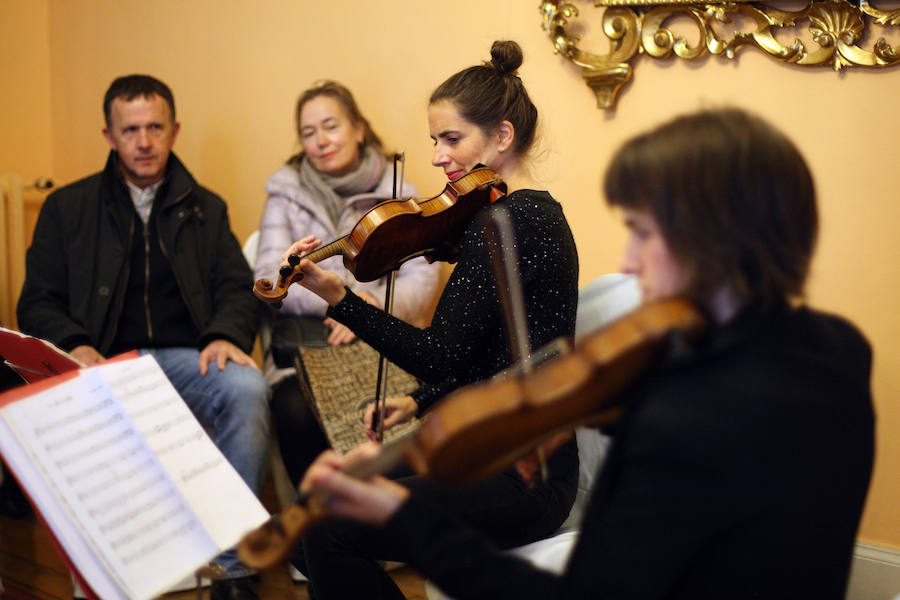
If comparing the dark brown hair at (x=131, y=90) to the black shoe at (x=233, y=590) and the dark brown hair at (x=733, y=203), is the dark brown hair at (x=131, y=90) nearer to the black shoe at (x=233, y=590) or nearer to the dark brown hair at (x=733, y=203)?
the black shoe at (x=233, y=590)

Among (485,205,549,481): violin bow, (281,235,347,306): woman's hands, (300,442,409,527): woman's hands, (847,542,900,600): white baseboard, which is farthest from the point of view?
(847,542,900,600): white baseboard

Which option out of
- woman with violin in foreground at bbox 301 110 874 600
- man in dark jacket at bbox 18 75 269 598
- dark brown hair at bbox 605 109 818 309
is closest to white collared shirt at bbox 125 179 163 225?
man in dark jacket at bbox 18 75 269 598

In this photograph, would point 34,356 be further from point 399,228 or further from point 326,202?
point 326,202

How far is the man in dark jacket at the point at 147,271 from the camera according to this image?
7.67ft

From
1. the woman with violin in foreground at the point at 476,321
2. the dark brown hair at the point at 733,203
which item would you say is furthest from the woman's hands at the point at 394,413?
the dark brown hair at the point at 733,203

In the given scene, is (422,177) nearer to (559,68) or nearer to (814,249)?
(559,68)

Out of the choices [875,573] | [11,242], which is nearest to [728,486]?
[875,573]

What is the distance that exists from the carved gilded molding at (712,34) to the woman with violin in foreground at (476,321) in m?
0.53

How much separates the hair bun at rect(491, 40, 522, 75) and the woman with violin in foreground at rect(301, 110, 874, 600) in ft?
2.73

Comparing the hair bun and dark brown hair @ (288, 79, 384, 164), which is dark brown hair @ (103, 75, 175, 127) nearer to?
dark brown hair @ (288, 79, 384, 164)

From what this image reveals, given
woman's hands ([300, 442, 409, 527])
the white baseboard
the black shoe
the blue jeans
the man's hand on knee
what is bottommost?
the black shoe

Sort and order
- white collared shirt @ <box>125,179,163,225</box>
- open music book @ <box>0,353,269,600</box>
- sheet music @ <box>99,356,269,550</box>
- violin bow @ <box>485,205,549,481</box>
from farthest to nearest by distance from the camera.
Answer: white collared shirt @ <box>125,179,163,225</box>
violin bow @ <box>485,205,549,481</box>
sheet music @ <box>99,356,269,550</box>
open music book @ <box>0,353,269,600</box>

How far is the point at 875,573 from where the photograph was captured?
1991mm

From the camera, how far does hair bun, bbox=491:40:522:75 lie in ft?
5.43
